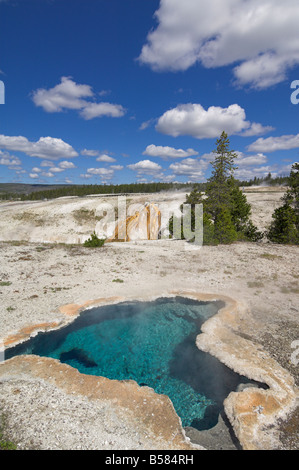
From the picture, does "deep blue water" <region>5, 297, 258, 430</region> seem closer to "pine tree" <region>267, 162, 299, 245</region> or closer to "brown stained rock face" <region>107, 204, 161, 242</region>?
"pine tree" <region>267, 162, 299, 245</region>

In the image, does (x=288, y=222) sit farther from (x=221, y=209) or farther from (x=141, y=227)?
(x=141, y=227)

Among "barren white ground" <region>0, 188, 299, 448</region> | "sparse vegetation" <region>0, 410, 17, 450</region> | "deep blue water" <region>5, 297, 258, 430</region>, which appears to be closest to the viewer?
"sparse vegetation" <region>0, 410, 17, 450</region>

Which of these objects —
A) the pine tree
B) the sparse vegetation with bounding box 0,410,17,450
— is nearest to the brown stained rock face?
the pine tree

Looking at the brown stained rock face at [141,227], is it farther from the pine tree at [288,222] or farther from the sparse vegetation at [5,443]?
the sparse vegetation at [5,443]

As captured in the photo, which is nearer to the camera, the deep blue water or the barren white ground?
the deep blue water

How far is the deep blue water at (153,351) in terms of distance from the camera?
8648 mm

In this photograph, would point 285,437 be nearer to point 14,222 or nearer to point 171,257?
point 171,257

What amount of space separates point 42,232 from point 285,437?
1984 inches

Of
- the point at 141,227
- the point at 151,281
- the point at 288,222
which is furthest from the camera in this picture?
the point at 141,227

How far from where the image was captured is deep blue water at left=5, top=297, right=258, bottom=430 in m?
8.65

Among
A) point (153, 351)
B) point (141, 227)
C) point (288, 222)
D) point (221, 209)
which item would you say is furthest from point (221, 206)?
point (153, 351)

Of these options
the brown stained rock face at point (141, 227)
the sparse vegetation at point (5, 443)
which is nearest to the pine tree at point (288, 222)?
the brown stained rock face at point (141, 227)

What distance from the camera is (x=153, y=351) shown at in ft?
36.5
